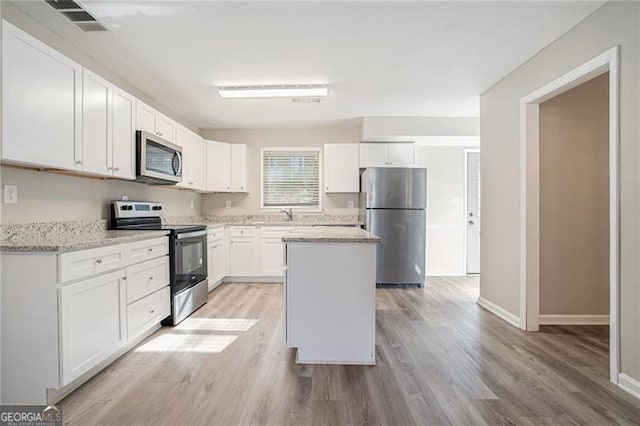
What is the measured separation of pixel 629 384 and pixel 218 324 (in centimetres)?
306

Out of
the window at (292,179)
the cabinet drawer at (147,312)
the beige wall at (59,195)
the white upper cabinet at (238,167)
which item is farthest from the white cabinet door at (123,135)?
the window at (292,179)

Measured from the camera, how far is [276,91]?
329cm

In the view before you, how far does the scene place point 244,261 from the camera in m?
4.61

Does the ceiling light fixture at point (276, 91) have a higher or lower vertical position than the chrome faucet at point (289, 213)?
higher

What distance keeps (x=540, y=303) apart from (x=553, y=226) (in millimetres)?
759

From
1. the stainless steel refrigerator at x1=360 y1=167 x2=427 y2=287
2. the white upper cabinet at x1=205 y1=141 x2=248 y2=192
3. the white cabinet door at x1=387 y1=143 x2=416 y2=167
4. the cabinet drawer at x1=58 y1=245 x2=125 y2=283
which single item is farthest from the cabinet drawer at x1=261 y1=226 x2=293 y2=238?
the cabinet drawer at x1=58 y1=245 x2=125 y2=283

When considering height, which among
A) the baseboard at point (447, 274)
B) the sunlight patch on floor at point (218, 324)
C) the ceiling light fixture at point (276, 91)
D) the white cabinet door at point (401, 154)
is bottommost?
the sunlight patch on floor at point (218, 324)

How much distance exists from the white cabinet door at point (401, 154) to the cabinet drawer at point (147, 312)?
359 cm

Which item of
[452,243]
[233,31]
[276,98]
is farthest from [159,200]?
[452,243]

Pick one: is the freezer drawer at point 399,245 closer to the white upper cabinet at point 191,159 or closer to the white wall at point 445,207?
the white wall at point 445,207

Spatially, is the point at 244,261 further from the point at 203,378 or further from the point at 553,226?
the point at 553,226

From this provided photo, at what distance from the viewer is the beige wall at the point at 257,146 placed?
511 centimetres

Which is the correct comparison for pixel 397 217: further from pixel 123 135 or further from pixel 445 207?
pixel 123 135

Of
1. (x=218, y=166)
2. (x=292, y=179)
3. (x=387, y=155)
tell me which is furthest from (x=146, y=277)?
(x=387, y=155)
